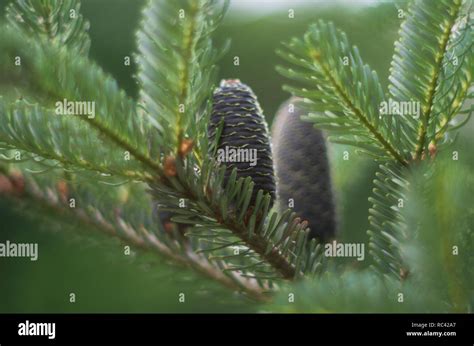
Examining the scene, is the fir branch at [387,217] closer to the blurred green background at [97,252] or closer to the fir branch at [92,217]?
the fir branch at [92,217]

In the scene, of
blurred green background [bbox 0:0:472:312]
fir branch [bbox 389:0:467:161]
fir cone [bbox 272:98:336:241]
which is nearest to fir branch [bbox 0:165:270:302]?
fir cone [bbox 272:98:336:241]

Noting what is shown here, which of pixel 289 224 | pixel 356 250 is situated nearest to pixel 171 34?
pixel 289 224

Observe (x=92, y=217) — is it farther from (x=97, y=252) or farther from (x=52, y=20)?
(x=97, y=252)

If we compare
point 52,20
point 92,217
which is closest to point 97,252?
point 92,217

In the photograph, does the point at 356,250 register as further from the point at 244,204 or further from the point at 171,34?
the point at 171,34

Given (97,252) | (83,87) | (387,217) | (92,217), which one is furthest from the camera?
(97,252)

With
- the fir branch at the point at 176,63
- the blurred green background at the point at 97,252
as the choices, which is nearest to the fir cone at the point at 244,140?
the fir branch at the point at 176,63
